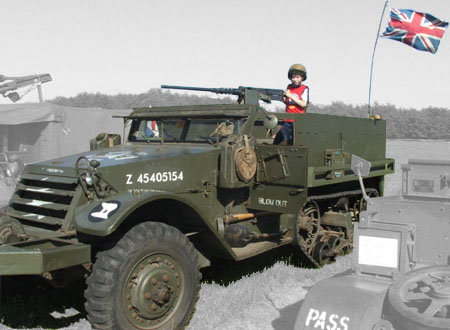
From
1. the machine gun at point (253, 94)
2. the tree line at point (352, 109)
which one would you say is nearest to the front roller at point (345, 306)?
the machine gun at point (253, 94)

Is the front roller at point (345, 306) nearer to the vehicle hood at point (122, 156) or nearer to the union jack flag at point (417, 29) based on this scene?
the vehicle hood at point (122, 156)

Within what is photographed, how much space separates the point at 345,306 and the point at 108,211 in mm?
1835

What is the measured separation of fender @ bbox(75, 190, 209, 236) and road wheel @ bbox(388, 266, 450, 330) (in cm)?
191

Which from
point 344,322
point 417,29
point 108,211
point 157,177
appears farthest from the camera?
point 417,29

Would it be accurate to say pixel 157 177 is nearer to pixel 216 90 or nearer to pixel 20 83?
pixel 216 90

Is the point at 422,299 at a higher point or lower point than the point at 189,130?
lower

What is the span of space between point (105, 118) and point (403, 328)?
15303 mm

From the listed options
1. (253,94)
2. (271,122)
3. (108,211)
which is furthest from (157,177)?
(253,94)

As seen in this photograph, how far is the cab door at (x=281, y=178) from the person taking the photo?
5.65 meters

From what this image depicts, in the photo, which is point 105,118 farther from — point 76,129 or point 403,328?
point 403,328

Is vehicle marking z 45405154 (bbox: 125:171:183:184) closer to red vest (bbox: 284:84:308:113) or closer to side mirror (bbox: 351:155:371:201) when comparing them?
side mirror (bbox: 351:155:371:201)

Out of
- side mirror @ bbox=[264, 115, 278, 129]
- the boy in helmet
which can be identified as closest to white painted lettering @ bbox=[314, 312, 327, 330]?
side mirror @ bbox=[264, 115, 278, 129]

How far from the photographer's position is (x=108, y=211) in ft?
12.7

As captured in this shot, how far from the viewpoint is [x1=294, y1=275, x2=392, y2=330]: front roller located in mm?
3113
